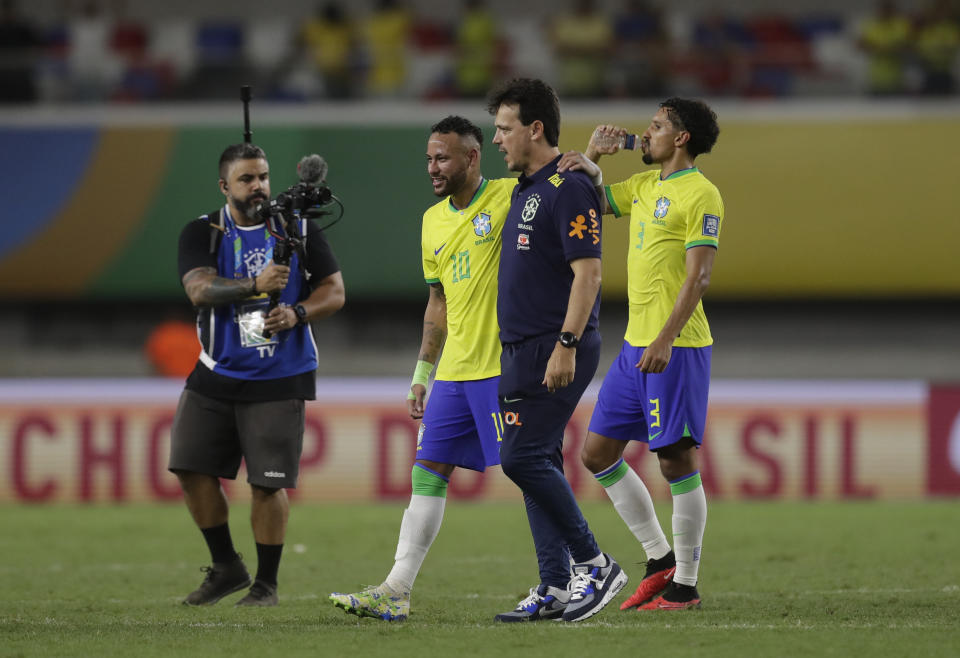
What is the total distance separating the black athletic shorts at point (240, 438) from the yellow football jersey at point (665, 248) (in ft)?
5.69

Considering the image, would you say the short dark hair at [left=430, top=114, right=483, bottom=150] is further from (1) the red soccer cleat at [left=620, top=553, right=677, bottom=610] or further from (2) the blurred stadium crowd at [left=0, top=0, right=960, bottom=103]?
(2) the blurred stadium crowd at [left=0, top=0, right=960, bottom=103]

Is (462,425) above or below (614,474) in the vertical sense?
above

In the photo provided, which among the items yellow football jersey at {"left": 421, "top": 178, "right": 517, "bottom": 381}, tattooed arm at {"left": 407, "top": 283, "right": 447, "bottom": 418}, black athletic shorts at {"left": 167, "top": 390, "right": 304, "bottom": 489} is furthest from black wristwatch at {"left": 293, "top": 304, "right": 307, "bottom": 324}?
yellow football jersey at {"left": 421, "top": 178, "right": 517, "bottom": 381}

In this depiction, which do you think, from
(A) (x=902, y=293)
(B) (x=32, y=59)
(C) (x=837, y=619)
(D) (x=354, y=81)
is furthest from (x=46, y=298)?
(C) (x=837, y=619)

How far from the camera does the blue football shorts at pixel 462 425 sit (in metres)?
5.86

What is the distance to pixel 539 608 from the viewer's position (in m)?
5.79

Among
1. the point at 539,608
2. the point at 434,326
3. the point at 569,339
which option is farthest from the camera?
the point at 434,326

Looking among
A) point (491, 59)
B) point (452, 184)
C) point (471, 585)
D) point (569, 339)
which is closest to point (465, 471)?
point (471, 585)

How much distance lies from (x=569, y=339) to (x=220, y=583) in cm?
249

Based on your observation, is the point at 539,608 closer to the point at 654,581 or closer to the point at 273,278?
the point at 654,581

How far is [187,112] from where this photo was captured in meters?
16.3

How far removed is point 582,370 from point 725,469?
22.9ft

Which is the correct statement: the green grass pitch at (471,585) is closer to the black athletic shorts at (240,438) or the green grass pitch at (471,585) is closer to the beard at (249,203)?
the black athletic shorts at (240,438)

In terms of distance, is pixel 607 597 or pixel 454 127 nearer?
pixel 607 597
